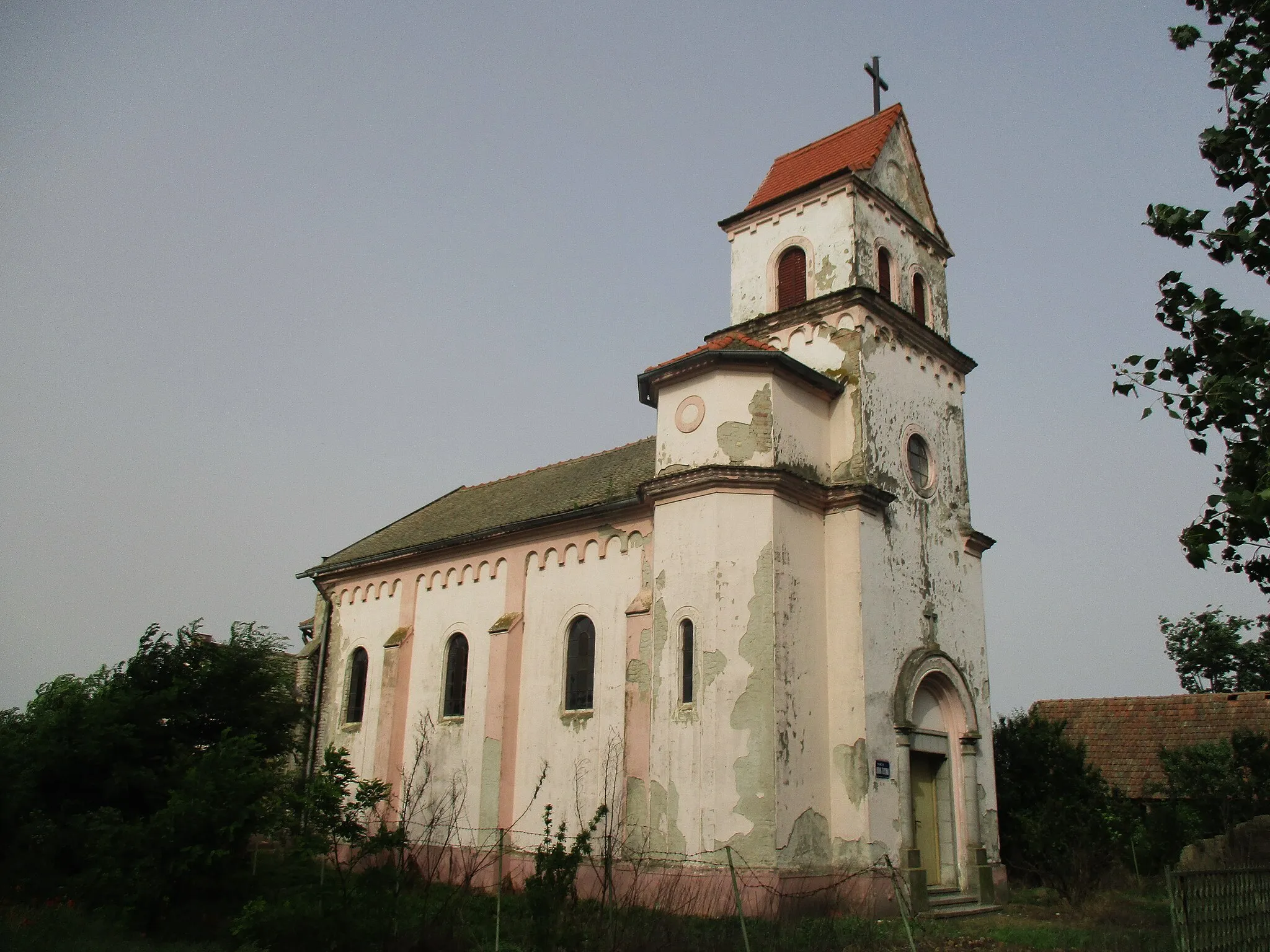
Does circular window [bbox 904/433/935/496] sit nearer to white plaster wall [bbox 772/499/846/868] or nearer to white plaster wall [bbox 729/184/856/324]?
white plaster wall [bbox 772/499/846/868]

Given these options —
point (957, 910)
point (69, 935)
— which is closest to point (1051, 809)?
point (957, 910)

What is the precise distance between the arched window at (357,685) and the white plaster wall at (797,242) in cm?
1264

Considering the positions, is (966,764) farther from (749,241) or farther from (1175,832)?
(749,241)

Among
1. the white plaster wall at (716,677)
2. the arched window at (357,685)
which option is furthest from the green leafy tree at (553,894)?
the arched window at (357,685)

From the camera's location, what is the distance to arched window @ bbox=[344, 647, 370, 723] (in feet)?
81.9

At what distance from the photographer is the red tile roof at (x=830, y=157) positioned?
21359 millimetres

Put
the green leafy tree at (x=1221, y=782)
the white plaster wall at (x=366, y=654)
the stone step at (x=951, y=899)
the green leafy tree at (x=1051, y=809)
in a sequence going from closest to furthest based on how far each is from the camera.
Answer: the stone step at (x=951, y=899)
the green leafy tree at (x=1051, y=809)
the green leafy tree at (x=1221, y=782)
the white plaster wall at (x=366, y=654)

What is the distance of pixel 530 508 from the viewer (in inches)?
896

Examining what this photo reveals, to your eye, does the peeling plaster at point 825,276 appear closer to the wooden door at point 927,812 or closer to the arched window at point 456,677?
the wooden door at point 927,812

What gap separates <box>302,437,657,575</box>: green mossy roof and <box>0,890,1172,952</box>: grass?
7856 millimetres

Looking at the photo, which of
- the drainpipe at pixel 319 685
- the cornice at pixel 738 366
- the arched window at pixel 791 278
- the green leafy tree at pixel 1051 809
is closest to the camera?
the cornice at pixel 738 366

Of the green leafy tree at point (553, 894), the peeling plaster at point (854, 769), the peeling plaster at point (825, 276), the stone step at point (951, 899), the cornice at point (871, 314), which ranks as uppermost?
the peeling plaster at point (825, 276)

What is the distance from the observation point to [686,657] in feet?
55.4

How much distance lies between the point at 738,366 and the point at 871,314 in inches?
134
